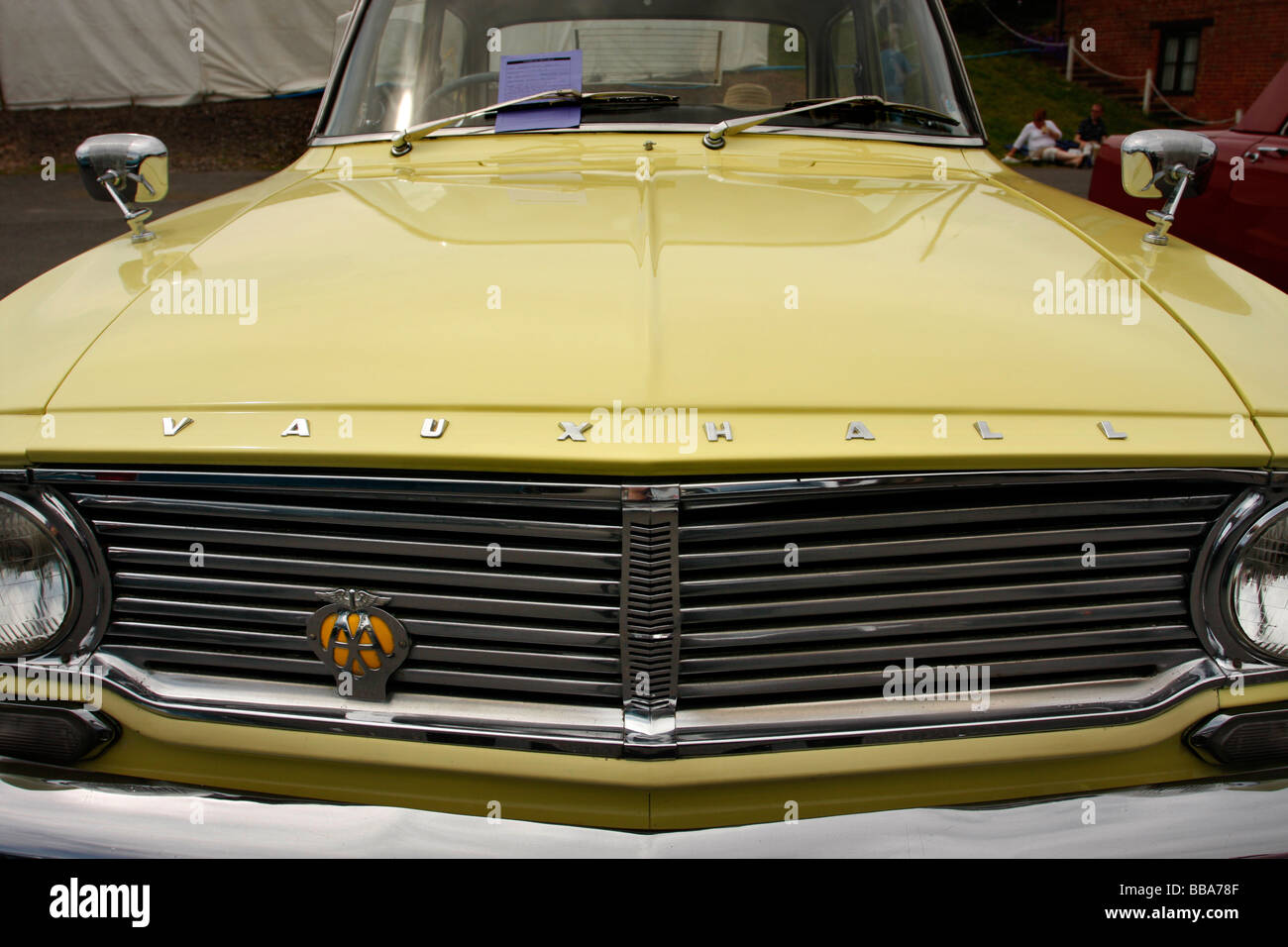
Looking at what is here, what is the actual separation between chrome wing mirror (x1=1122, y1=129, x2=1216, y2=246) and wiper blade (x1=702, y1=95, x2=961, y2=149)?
556 mm

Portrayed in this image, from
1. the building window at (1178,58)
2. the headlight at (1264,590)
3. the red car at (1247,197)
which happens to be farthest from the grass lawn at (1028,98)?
the headlight at (1264,590)

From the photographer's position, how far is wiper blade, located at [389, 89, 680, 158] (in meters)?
2.54

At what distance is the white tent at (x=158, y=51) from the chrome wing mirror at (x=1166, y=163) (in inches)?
540

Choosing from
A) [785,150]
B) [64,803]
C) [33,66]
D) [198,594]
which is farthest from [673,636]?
[33,66]

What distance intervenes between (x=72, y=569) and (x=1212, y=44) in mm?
25260

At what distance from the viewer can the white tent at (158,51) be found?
14.1 m

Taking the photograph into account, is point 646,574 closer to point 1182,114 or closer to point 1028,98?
point 1028,98

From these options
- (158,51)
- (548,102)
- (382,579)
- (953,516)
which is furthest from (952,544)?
(158,51)

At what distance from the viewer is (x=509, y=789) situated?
4.66 ft

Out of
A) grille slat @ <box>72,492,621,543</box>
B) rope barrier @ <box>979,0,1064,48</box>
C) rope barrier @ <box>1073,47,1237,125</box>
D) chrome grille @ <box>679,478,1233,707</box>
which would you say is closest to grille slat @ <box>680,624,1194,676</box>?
chrome grille @ <box>679,478,1233,707</box>

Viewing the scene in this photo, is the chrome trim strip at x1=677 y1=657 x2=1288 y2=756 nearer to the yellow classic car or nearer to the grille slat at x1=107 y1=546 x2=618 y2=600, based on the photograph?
the yellow classic car

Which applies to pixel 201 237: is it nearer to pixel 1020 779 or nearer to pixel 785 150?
pixel 785 150
